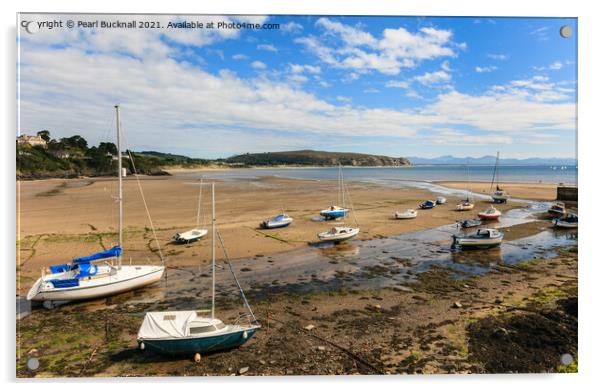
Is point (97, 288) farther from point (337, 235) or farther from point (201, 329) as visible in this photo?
point (337, 235)

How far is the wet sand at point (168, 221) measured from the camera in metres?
13.6

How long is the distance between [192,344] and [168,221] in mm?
14083

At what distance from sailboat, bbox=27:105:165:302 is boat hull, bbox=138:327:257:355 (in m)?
3.59

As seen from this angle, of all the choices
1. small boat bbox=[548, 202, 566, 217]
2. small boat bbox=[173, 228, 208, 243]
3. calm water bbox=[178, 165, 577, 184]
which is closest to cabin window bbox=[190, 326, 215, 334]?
small boat bbox=[173, 228, 208, 243]

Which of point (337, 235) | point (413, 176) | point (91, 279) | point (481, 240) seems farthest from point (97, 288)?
point (413, 176)

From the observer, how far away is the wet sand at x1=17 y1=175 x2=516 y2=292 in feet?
44.5

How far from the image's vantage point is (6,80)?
6117 mm

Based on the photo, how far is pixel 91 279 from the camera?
9320 millimetres

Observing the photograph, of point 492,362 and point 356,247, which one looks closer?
point 492,362

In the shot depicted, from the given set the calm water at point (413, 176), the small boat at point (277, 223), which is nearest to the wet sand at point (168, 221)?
the small boat at point (277, 223)

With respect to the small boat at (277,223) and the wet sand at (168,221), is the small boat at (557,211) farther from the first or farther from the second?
the small boat at (277,223)

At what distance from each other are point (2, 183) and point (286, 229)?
13289 millimetres

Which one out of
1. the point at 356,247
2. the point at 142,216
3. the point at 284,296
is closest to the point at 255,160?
the point at 142,216

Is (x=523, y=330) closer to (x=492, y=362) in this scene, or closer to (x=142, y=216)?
(x=492, y=362)
